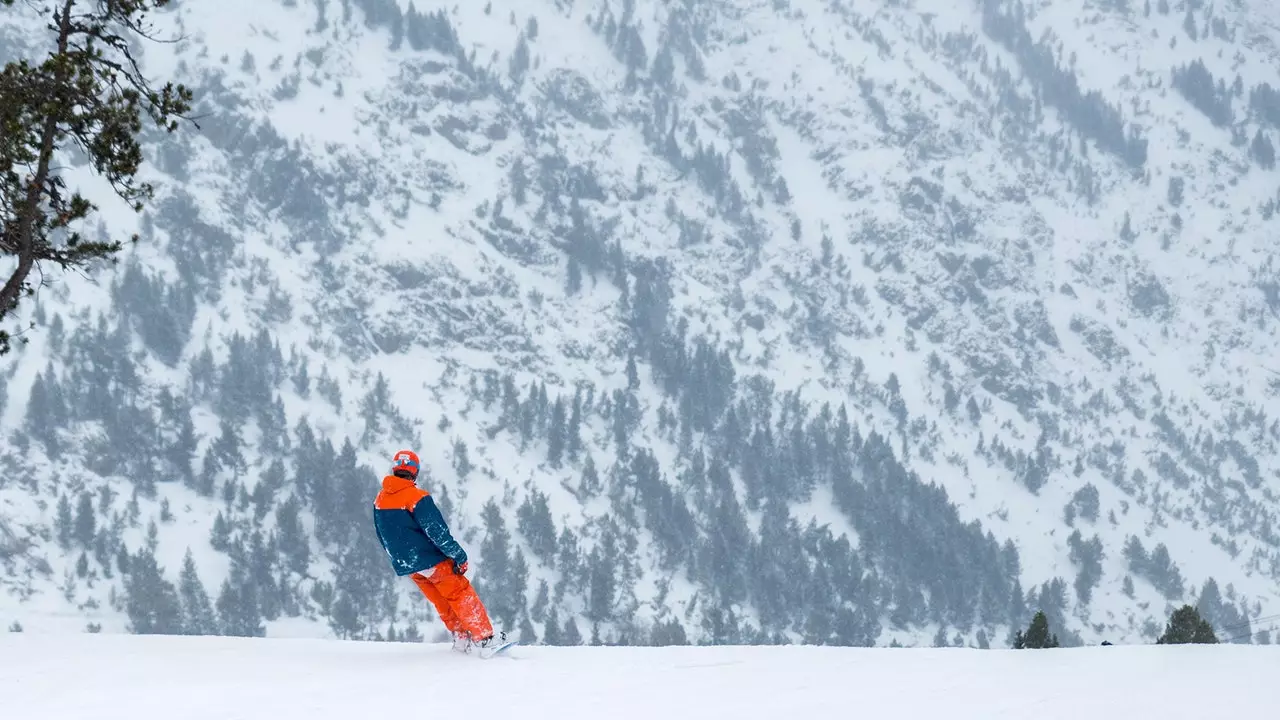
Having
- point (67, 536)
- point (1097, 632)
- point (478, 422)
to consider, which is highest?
point (478, 422)

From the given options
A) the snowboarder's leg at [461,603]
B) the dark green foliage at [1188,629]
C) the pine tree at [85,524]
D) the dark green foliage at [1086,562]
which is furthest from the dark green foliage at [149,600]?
the dark green foliage at [1086,562]

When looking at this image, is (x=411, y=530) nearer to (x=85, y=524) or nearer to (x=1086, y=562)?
(x=85, y=524)

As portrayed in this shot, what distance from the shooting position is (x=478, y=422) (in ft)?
603

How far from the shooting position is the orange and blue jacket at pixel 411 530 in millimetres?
12461

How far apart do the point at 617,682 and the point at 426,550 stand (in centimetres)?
235

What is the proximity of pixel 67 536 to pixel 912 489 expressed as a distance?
121 m

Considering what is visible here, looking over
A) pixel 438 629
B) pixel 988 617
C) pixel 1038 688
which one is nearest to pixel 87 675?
pixel 1038 688

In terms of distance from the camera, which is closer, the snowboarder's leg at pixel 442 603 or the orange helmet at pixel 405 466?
the orange helmet at pixel 405 466

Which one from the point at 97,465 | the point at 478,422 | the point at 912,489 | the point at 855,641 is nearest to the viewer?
the point at 97,465

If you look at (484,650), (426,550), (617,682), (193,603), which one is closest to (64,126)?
(426,550)

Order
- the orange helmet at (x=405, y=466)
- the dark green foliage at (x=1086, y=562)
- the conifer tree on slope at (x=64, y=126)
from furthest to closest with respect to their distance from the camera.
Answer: the dark green foliage at (x=1086, y=562) → the conifer tree on slope at (x=64, y=126) → the orange helmet at (x=405, y=466)

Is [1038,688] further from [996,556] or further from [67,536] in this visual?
[996,556]

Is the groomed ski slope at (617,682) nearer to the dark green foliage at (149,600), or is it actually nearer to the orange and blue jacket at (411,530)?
the orange and blue jacket at (411,530)

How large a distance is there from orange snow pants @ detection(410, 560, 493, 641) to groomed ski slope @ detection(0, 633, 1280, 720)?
0.36 meters
